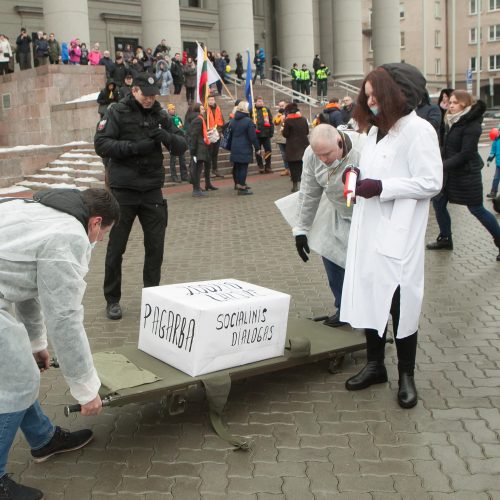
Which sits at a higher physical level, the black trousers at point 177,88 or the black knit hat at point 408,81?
the black trousers at point 177,88

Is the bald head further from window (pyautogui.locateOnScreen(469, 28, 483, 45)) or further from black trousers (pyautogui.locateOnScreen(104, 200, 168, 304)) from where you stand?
window (pyautogui.locateOnScreen(469, 28, 483, 45))

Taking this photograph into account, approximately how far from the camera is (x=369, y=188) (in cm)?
388

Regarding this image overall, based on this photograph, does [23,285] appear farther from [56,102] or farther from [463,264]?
[56,102]

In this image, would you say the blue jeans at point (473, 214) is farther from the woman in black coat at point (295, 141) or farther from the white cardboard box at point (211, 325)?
the woman in black coat at point (295, 141)

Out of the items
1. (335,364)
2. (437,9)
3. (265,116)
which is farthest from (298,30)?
(437,9)

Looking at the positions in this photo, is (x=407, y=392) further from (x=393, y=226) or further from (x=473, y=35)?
(x=473, y=35)

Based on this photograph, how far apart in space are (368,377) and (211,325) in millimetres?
1165

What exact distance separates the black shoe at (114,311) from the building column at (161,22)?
78.0 ft

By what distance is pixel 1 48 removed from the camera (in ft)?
78.0

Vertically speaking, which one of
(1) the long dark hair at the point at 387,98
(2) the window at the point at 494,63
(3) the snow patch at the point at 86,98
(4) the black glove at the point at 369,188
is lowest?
(4) the black glove at the point at 369,188

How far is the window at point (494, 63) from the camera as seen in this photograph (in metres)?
65.5

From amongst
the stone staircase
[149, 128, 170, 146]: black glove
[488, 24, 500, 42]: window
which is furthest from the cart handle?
[488, 24, 500, 42]: window

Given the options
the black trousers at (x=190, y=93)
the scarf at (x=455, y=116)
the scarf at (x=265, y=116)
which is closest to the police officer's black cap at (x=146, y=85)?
the scarf at (x=455, y=116)

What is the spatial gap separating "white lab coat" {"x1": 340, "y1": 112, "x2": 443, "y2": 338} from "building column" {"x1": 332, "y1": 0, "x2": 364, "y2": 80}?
37.4m
